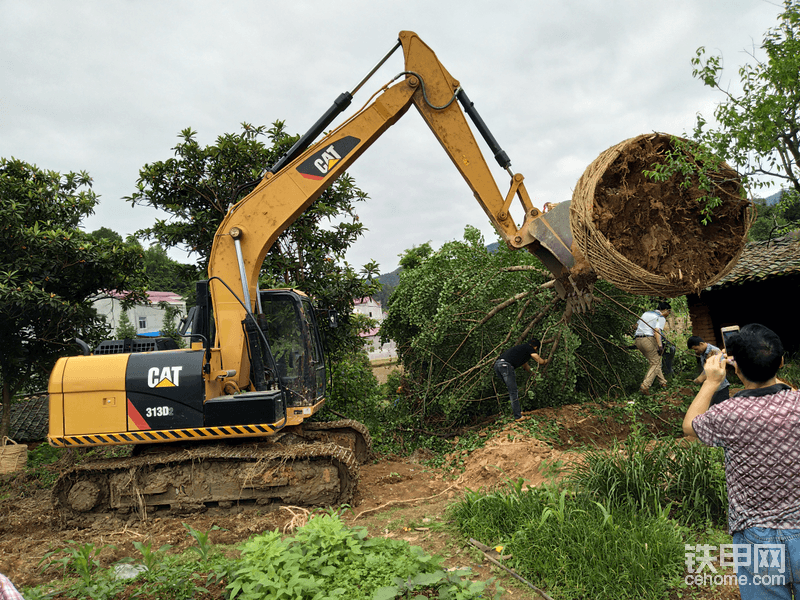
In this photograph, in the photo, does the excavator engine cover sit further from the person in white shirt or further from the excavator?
the person in white shirt

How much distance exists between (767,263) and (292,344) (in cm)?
1005

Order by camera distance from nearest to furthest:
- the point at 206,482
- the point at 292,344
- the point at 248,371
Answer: the point at 206,482
the point at 248,371
the point at 292,344

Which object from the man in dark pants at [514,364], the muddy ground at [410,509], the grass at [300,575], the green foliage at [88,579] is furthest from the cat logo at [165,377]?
the man in dark pants at [514,364]

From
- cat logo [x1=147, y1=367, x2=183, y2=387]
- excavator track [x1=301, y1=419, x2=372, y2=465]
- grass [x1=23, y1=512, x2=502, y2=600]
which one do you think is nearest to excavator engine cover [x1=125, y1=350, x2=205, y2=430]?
cat logo [x1=147, y1=367, x2=183, y2=387]

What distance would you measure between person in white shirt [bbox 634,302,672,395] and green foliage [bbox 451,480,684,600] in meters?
4.71

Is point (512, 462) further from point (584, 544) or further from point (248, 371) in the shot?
point (248, 371)

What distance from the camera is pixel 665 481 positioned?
4168mm

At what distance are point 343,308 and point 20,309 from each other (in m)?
5.06

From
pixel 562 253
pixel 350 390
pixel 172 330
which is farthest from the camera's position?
pixel 350 390

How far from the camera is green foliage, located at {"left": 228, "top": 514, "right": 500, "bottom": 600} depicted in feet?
10.1

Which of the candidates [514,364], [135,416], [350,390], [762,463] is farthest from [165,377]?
[762,463]

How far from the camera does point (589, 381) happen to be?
8.11 m

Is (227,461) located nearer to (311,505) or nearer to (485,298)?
(311,505)

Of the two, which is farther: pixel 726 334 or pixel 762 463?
pixel 726 334
